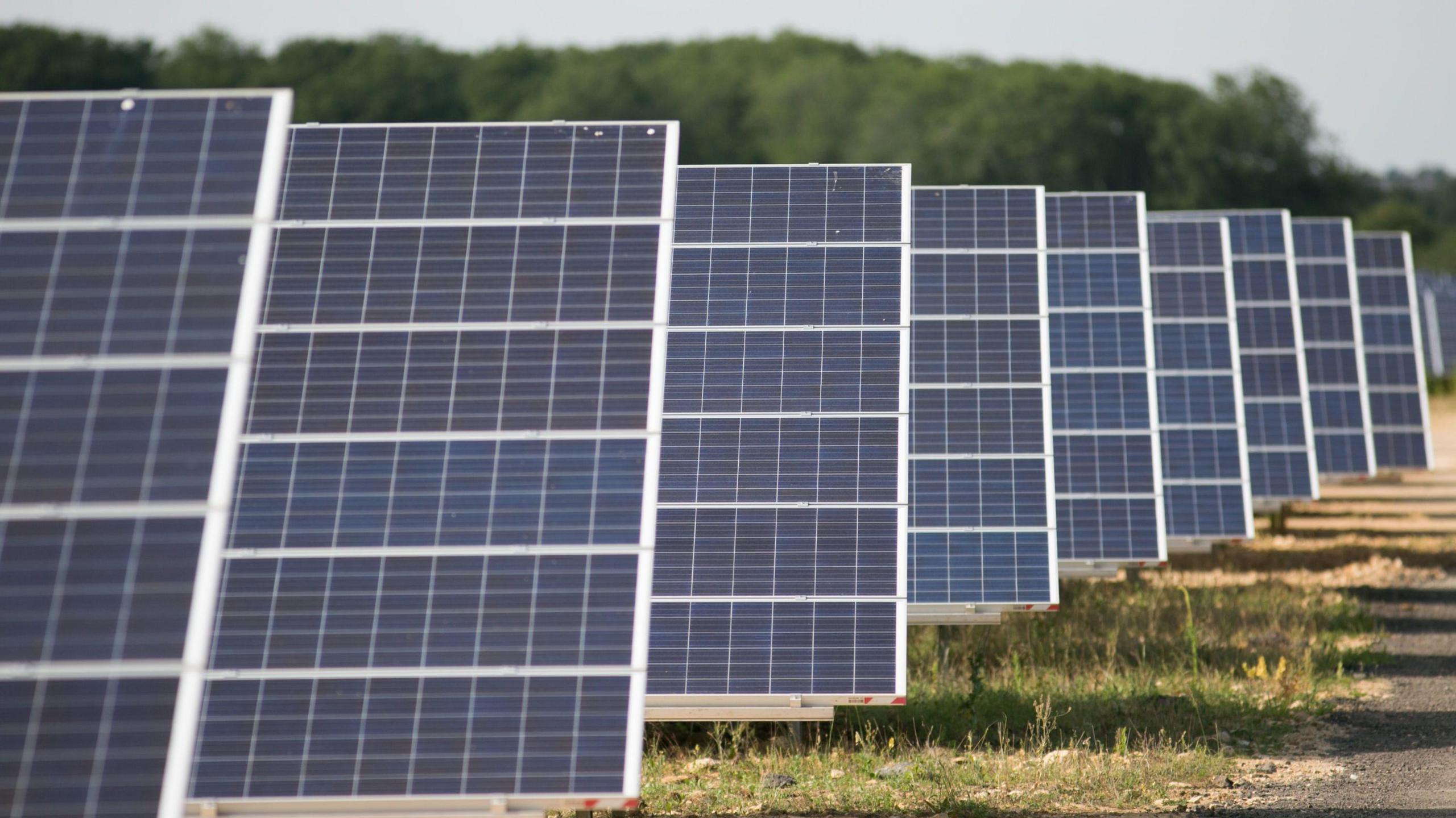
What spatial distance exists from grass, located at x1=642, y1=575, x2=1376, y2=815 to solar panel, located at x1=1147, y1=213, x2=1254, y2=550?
5.77 feet

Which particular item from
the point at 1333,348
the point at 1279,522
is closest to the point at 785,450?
the point at 1279,522

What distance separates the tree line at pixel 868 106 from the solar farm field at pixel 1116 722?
5979 centimetres

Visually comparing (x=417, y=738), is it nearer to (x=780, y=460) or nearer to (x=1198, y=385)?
(x=780, y=460)

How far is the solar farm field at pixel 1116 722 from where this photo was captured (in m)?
10.7

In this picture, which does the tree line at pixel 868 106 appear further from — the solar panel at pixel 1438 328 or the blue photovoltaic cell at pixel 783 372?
the blue photovoltaic cell at pixel 783 372

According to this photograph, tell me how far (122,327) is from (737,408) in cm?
587

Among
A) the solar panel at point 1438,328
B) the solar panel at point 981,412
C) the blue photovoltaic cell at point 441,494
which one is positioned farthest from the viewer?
the solar panel at point 1438,328

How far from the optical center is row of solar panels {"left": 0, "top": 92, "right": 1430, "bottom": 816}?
661 centimetres

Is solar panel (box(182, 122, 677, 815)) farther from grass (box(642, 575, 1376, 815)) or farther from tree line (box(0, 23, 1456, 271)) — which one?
tree line (box(0, 23, 1456, 271))

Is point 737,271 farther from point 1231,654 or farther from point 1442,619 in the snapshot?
point 1442,619

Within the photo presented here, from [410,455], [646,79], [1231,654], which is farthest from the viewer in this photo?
[646,79]

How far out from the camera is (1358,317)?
94.7 ft

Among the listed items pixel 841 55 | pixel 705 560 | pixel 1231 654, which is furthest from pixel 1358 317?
pixel 841 55

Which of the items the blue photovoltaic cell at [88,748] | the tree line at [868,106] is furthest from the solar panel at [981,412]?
the tree line at [868,106]
